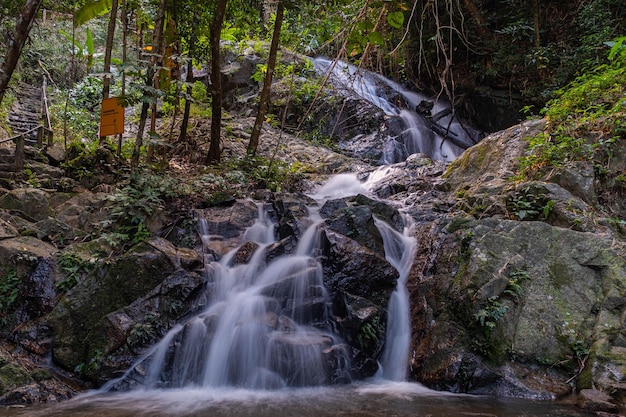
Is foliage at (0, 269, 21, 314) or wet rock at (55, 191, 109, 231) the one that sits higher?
wet rock at (55, 191, 109, 231)

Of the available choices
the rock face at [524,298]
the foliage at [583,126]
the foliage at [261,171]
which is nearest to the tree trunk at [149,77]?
the foliage at [261,171]

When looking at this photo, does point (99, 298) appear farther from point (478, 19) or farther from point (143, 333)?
point (478, 19)

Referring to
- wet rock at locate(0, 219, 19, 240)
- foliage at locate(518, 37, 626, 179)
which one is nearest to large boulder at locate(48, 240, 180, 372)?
wet rock at locate(0, 219, 19, 240)

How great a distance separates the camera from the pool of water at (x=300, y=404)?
404 centimetres

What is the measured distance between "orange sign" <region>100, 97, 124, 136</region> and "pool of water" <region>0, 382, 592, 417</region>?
4431 mm

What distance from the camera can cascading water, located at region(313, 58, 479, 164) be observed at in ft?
41.9

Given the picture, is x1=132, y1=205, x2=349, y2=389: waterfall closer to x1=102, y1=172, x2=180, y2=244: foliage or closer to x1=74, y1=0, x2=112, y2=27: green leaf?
x1=102, y1=172, x2=180, y2=244: foliage

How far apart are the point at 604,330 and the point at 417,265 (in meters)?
2.44

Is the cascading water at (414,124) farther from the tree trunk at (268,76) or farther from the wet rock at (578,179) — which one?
the wet rock at (578,179)

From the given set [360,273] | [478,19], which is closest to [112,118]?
[360,273]

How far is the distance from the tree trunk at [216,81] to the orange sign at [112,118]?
2084mm

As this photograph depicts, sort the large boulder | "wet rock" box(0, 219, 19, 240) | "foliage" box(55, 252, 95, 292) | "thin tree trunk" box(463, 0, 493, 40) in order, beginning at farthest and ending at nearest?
"thin tree trunk" box(463, 0, 493, 40) → "wet rock" box(0, 219, 19, 240) → "foliage" box(55, 252, 95, 292) → the large boulder

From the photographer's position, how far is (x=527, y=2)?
37.9 feet

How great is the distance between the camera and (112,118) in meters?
7.25
